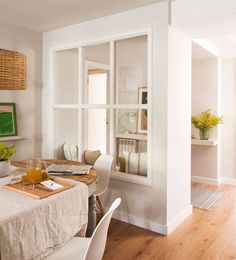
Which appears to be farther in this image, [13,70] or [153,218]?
[153,218]

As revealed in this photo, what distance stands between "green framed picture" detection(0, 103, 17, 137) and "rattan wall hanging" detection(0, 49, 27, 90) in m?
1.44

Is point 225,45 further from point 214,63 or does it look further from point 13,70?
point 13,70

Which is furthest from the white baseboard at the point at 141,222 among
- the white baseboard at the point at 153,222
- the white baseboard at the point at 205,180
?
the white baseboard at the point at 205,180

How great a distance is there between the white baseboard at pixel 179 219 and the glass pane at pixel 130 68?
1.42 meters

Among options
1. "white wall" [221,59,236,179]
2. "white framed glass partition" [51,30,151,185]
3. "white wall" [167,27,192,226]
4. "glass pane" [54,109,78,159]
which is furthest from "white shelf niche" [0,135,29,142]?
"white wall" [221,59,236,179]

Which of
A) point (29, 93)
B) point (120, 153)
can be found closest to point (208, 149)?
point (120, 153)

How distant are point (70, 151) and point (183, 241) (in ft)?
6.30

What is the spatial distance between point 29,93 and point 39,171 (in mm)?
2164

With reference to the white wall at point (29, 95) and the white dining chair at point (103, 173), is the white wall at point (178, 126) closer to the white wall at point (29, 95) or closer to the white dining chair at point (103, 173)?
the white dining chair at point (103, 173)

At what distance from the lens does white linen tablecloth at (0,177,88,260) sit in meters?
1.37

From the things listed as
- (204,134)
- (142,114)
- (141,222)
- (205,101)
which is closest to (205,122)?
(204,134)

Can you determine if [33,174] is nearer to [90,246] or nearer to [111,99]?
[90,246]

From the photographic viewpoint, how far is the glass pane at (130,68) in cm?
298

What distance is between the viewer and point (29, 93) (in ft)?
12.5
